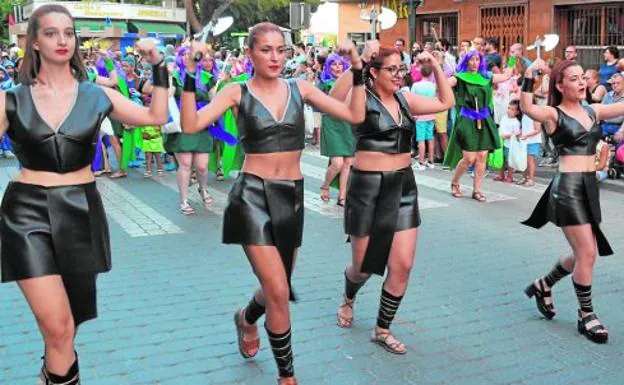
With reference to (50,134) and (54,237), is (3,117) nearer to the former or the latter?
(50,134)

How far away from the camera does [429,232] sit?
841cm

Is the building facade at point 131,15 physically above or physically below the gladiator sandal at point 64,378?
above

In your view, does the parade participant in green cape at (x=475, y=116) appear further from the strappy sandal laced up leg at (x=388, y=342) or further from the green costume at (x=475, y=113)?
the strappy sandal laced up leg at (x=388, y=342)

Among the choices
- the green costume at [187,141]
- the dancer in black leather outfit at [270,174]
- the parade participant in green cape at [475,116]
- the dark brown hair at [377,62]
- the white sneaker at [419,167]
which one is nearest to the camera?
the dancer in black leather outfit at [270,174]

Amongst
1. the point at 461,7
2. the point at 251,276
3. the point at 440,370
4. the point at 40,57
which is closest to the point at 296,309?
the point at 251,276

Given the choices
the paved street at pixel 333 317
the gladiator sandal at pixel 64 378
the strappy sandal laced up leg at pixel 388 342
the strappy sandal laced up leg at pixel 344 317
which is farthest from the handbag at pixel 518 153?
the gladiator sandal at pixel 64 378

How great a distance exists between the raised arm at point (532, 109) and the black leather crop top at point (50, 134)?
8.99 feet

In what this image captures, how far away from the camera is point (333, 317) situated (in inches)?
219

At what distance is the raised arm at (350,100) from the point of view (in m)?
4.40

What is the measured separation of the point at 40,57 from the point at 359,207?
2166 millimetres

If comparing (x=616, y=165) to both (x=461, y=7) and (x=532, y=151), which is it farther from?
(x=461, y=7)

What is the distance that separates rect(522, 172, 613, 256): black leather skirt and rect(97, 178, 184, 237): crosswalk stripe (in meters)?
4.55

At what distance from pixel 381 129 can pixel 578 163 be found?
4.36 ft

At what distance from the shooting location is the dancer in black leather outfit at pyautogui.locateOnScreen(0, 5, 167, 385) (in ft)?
11.3
